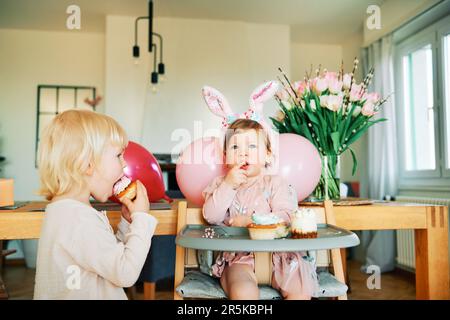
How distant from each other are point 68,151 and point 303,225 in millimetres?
570

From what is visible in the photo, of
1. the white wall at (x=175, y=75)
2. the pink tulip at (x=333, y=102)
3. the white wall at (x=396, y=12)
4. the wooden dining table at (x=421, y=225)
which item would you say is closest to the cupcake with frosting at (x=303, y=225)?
the wooden dining table at (x=421, y=225)

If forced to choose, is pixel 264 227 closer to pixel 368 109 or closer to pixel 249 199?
pixel 249 199

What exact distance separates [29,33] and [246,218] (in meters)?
4.20

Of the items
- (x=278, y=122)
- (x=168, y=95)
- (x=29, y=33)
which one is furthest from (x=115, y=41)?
(x=278, y=122)

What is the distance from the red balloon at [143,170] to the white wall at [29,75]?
3.38 meters

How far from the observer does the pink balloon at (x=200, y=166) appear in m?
1.25

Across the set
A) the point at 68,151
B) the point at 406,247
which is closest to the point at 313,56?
the point at 406,247

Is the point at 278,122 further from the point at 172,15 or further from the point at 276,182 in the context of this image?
the point at 172,15

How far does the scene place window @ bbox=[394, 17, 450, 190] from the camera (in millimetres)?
3143

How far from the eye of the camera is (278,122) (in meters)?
1.62

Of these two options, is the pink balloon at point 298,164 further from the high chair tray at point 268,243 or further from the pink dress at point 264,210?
the high chair tray at point 268,243

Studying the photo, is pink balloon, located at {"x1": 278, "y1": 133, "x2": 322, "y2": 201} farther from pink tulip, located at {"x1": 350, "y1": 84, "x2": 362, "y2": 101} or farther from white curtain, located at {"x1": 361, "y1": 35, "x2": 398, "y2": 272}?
white curtain, located at {"x1": 361, "y1": 35, "x2": 398, "y2": 272}

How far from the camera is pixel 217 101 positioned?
136cm
